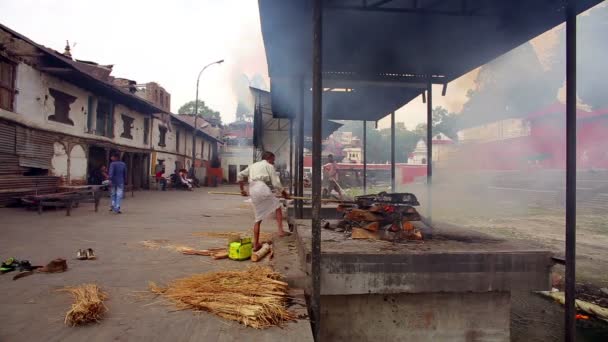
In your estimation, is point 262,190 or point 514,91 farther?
point 514,91

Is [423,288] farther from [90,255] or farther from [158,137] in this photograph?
[158,137]

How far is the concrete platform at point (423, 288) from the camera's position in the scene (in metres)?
3.59

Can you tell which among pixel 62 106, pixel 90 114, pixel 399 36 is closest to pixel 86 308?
pixel 399 36

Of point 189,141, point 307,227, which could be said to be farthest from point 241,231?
point 189,141

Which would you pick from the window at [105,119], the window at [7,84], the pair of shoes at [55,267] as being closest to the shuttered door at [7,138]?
the window at [7,84]

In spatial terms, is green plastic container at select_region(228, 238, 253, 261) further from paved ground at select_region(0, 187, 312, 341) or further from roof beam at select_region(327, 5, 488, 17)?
roof beam at select_region(327, 5, 488, 17)

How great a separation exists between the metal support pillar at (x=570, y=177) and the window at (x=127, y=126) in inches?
785

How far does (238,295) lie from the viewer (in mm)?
3025

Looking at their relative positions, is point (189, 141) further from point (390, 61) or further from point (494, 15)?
point (494, 15)

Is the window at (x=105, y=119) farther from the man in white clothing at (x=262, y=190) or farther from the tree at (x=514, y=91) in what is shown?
the tree at (x=514, y=91)

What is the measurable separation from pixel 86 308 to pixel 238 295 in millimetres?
1246

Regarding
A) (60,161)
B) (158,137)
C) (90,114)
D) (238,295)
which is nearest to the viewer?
(238,295)

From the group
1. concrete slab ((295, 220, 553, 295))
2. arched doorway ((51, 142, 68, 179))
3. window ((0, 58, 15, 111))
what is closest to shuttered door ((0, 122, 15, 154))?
window ((0, 58, 15, 111))

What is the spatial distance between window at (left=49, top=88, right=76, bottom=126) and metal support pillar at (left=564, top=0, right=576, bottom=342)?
15.7m
